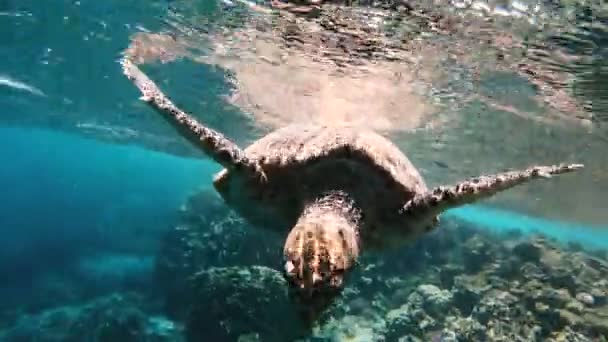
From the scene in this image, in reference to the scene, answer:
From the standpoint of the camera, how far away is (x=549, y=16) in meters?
7.55

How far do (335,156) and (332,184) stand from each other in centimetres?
30

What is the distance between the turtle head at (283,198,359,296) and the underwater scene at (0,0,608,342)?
0.05 ft

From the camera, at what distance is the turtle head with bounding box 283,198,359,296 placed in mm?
3039

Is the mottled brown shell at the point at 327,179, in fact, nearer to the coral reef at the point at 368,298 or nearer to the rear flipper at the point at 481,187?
the rear flipper at the point at 481,187

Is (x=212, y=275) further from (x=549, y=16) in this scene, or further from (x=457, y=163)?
(x=457, y=163)

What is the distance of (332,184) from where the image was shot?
461 centimetres

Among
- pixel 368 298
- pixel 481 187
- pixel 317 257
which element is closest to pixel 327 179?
pixel 481 187

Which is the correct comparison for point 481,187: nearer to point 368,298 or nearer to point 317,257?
point 317,257

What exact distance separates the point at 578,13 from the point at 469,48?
269cm

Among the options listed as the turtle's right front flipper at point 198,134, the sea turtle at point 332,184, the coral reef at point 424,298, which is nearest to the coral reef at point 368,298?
the coral reef at point 424,298

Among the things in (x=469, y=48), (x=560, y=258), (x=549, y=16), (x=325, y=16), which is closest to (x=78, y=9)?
(x=325, y=16)

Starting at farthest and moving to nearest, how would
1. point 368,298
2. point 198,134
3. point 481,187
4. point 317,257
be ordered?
point 368,298 < point 198,134 < point 481,187 < point 317,257

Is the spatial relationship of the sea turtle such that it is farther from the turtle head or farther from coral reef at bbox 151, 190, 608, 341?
coral reef at bbox 151, 190, 608, 341

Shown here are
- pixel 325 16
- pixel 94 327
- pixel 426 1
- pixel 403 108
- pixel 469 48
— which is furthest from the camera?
pixel 403 108
